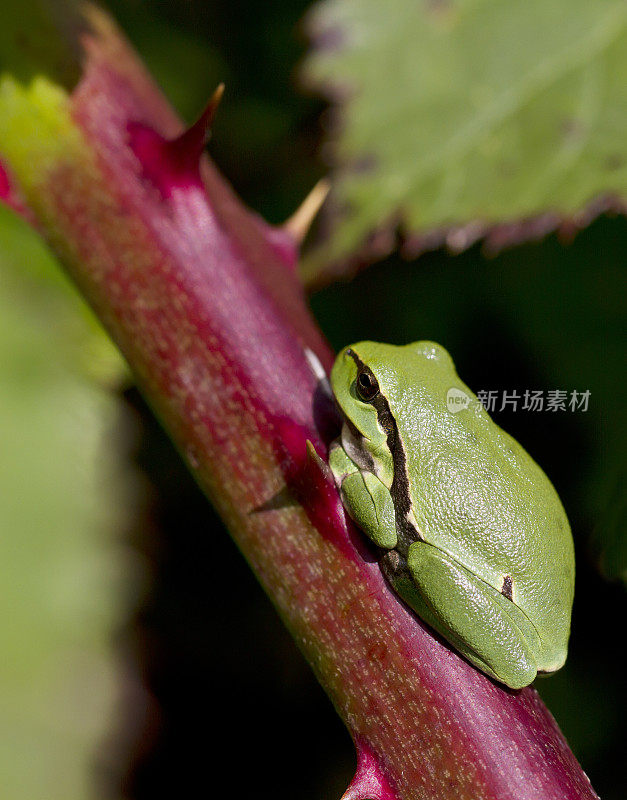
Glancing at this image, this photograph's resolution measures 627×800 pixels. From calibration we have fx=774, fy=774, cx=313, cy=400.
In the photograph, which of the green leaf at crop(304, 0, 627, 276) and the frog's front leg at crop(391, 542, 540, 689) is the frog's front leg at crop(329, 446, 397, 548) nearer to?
the frog's front leg at crop(391, 542, 540, 689)

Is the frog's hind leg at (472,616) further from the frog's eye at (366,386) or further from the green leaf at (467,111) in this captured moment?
the green leaf at (467,111)

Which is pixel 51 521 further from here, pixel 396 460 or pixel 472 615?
pixel 472 615

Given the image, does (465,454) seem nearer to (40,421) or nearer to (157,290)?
(157,290)

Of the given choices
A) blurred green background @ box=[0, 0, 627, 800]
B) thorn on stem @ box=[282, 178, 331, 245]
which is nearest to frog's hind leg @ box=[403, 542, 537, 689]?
blurred green background @ box=[0, 0, 627, 800]

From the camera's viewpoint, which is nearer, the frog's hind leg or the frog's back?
the frog's hind leg

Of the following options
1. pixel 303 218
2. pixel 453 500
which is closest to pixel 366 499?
pixel 453 500

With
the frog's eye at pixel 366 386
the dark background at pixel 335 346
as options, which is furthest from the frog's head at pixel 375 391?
the dark background at pixel 335 346
